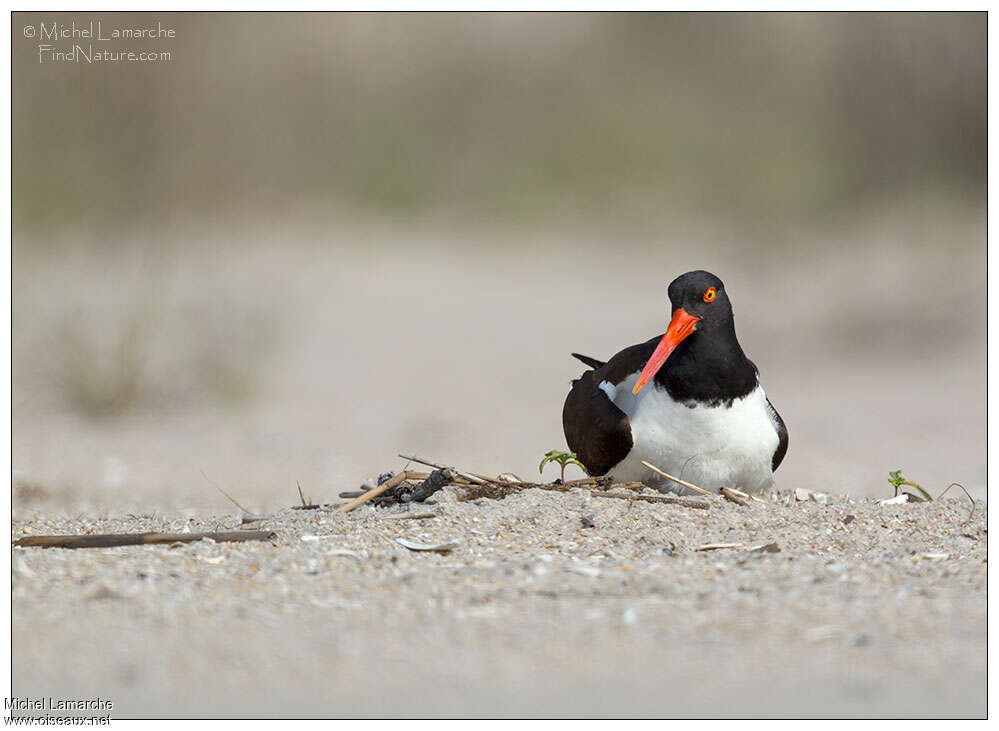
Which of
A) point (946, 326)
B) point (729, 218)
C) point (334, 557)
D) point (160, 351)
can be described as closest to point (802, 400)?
point (946, 326)

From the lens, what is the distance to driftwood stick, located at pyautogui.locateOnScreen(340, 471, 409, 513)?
4.21m

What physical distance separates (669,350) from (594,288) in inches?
361

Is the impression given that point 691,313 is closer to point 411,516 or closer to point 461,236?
point 411,516

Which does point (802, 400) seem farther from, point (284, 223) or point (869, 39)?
point (284, 223)

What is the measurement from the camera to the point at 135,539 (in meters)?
3.77

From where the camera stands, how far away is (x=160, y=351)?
31.1 feet

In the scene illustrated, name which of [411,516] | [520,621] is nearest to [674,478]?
[411,516]

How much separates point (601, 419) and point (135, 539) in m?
1.66

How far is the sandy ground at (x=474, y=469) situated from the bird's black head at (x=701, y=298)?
0.82m

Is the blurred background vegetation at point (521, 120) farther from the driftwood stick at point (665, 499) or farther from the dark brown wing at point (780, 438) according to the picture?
the driftwood stick at point (665, 499)

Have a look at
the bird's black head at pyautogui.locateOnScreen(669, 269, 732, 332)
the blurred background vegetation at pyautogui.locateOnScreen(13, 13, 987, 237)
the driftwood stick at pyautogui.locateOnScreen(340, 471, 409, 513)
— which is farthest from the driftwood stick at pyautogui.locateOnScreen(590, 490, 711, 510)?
the blurred background vegetation at pyautogui.locateOnScreen(13, 13, 987, 237)

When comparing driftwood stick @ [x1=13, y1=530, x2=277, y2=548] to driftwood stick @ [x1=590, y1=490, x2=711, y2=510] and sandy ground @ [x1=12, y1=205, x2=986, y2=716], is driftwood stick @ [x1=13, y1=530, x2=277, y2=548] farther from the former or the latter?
driftwood stick @ [x1=590, y1=490, x2=711, y2=510]

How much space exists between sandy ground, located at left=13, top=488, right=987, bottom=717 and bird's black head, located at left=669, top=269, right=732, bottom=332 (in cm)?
92

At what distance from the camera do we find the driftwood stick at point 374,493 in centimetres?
421
